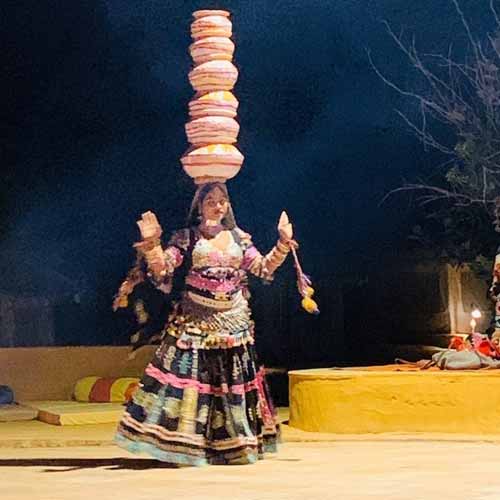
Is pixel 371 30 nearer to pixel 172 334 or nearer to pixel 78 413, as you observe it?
pixel 78 413

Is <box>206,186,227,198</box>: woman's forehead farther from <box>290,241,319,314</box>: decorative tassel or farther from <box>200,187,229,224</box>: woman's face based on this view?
<box>290,241,319,314</box>: decorative tassel

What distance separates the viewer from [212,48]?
7840mm

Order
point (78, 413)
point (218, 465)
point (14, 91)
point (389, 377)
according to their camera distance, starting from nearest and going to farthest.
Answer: point (218, 465)
point (389, 377)
point (78, 413)
point (14, 91)

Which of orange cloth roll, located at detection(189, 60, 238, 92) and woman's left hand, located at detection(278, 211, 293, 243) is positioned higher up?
orange cloth roll, located at detection(189, 60, 238, 92)

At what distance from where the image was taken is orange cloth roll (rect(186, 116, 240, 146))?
7.79 m

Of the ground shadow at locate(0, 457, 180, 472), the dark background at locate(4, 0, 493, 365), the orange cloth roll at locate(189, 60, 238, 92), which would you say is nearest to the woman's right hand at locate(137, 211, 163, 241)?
the orange cloth roll at locate(189, 60, 238, 92)

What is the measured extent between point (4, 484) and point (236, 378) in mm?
1305

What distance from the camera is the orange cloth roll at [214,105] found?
782 cm

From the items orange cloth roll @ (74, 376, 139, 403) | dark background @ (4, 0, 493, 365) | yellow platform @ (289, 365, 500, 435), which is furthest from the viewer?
dark background @ (4, 0, 493, 365)

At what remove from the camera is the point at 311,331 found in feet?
57.7

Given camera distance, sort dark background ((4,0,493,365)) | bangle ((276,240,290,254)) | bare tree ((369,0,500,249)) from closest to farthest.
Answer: bangle ((276,240,290,254)) → bare tree ((369,0,500,249)) → dark background ((4,0,493,365))

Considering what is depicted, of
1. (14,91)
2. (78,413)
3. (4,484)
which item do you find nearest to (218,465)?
(4,484)

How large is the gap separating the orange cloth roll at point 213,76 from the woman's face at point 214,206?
0.52 m

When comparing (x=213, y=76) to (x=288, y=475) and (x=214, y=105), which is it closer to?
(x=214, y=105)
